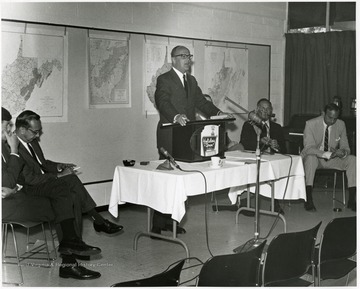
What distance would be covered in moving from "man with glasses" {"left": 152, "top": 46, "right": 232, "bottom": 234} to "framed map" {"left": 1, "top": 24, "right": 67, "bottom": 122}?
1.07 metres

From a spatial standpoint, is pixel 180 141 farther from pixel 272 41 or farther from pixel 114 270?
pixel 272 41

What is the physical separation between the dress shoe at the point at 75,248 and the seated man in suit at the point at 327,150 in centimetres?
307

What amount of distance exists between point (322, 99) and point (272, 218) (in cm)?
309

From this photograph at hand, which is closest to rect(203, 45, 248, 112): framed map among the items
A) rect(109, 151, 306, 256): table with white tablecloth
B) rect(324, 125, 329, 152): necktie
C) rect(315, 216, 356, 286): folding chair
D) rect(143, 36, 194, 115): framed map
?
rect(143, 36, 194, 115): framed map

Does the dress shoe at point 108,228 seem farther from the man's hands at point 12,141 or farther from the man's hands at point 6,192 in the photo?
the man's hands at point 12,141

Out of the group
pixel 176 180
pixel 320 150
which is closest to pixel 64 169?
pixel 176 180

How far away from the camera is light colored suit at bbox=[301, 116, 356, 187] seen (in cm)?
680

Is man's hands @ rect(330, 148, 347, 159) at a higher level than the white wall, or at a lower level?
lower

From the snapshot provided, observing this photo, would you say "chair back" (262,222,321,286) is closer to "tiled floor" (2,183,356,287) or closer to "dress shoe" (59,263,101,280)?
"tiled floor" (2,183,356,287)

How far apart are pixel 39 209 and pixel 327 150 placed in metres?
3.82

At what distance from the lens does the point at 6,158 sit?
4.56m

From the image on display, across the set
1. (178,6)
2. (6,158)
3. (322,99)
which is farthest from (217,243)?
(322,99)

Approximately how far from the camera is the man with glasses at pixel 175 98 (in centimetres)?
541

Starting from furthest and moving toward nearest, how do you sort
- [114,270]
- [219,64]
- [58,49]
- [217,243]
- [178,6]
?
[219,64] < [178,6] < [58,49] < [217,243] < [114,270]
